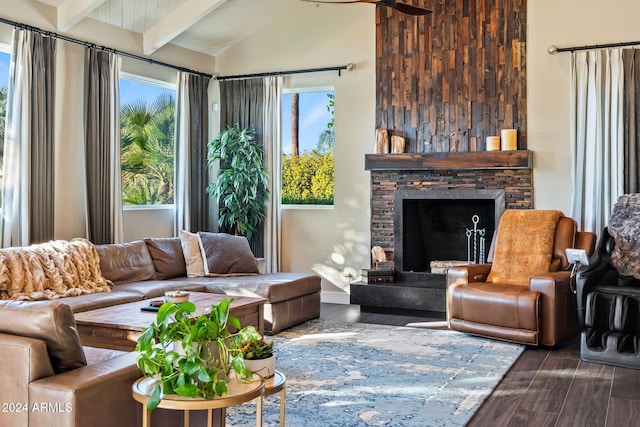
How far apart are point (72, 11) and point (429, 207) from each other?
4205 millimetres

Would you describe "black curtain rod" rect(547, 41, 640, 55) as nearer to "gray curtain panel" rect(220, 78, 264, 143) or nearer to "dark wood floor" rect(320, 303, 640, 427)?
"dark wood floor" rect(320, 303, 640, 427)

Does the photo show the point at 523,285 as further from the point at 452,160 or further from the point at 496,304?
the point at 452,160

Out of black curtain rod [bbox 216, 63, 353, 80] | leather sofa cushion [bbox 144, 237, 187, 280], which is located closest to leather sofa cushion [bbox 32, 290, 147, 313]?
leather sofa cushion [bbox 144, 237, 187, 280]

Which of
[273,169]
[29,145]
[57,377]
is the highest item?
[29,145]

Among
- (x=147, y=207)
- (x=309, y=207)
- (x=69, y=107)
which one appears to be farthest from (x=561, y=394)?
(x=69, y=107)

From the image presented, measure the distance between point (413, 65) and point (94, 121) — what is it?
11.3 ft

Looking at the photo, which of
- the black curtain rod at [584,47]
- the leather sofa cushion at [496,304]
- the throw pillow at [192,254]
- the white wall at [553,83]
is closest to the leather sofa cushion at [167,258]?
the throw pillow at [192,254]

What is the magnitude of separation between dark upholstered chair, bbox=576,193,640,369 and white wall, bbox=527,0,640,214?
4.14 ft

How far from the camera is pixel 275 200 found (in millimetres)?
7922

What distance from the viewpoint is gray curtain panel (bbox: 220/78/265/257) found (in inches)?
316

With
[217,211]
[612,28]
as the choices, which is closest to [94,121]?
[217,211]

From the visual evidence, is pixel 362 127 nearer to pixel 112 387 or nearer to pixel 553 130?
pixel 553 130

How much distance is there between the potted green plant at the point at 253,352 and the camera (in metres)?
2.55

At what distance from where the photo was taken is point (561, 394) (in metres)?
4.09
